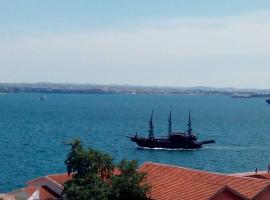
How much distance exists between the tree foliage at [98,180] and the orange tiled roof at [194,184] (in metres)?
1.59

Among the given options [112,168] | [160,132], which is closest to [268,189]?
[112,168]

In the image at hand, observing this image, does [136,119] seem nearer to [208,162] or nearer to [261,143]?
[261,143]

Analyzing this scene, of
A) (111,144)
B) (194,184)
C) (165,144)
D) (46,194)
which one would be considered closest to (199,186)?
(194,184)

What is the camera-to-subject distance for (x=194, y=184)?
3191 cm

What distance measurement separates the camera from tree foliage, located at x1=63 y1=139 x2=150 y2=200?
29.7 m

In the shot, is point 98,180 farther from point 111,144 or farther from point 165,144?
point 165,144

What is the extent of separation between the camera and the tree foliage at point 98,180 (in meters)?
29.7

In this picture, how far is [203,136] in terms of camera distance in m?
119

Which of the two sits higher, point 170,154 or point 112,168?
point 112,168

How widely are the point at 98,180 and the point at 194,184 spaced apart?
4.89 metres

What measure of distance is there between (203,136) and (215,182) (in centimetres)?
8777

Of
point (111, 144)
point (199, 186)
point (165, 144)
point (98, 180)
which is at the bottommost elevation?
point (165, 144)

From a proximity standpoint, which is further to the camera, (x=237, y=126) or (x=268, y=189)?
(x=237, y=126)

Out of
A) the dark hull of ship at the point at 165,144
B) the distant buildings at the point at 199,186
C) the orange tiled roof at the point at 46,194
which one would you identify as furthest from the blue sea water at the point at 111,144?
the distant buildings at the point at 199,186
